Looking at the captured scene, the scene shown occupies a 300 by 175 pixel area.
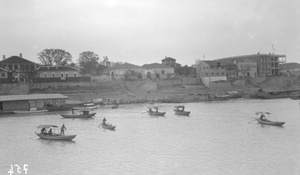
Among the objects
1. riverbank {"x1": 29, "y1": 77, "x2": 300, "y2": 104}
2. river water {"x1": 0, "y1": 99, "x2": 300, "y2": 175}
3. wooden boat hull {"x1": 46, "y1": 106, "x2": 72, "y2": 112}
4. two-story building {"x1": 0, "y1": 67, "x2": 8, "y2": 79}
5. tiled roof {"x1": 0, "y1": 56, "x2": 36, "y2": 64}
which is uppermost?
tiled roof {"x1": 0, "y1": 56, "x2": 36, "y2": 64}

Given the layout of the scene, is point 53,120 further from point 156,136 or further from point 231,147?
point 231,147

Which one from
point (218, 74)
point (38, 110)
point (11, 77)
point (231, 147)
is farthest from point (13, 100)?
point (218, 74)

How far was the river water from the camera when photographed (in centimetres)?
2834

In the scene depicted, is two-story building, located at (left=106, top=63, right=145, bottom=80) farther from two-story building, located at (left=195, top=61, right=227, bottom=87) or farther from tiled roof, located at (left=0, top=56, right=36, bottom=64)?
tiled roof, located at (left=0, top=56, right=36, bottom=64)

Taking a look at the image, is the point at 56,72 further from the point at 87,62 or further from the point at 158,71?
the point at 158,71

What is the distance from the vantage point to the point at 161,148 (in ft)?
115

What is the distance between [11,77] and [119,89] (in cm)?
2748

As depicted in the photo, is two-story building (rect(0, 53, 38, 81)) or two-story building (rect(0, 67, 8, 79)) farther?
two-story building (rect(0, 53, 38, 81))

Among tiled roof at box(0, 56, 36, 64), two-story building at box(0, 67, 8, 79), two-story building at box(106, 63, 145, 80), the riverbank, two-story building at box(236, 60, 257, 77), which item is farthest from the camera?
two-story building at box(236, 60, 257, 77)

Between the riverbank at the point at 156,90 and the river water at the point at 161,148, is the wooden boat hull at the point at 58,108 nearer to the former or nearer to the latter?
the riverbank at the point at 156,90

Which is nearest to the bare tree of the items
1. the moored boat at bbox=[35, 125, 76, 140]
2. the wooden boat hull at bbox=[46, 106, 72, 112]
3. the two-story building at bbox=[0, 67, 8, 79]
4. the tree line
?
the tree line

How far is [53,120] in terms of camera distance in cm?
5609

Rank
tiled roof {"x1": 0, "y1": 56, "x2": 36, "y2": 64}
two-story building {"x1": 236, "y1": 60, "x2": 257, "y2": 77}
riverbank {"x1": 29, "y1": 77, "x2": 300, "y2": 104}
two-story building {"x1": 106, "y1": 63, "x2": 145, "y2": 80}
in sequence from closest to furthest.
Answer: riverbank {"x1": 29, "y1": 77, "x2": 300, "y2": 104}, tiled roof {"x1": 0, "y1": 56, "x2": 36, "y2": 64}, two-story building {"x1": 106, "y1": 63, "x2": 145, "y2": 80}, two-story building {"x1": 236, "y1": 60, "x2": 257, "y2": 77}

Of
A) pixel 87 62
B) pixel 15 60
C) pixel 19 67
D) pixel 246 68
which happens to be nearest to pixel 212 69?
pixel 246 68
